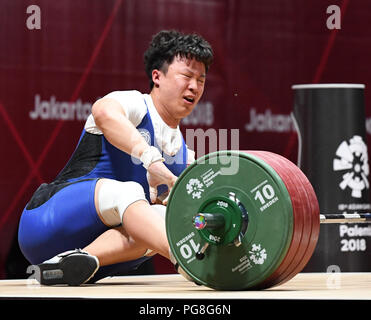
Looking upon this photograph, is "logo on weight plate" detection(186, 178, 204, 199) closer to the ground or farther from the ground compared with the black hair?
closer to the ground

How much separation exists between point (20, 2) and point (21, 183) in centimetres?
87

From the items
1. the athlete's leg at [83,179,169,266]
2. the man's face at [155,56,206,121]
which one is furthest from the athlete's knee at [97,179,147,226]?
the man's face at [155,56,206,121]

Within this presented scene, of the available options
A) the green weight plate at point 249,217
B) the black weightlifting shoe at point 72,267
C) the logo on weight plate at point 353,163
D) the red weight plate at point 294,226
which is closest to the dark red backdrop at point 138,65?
the logo on weight plate at point 353,163

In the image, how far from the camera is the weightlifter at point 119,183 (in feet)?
9.65

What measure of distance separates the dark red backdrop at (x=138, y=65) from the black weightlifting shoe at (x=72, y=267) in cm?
101

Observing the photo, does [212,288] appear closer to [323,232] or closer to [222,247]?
[222,247]

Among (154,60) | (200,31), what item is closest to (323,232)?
(200,31)

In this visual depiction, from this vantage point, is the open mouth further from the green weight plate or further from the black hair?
the green weight plate

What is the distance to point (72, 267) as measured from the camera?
2.95 meters

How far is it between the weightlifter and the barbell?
169mm

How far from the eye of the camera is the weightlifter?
294 cm

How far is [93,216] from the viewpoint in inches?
123

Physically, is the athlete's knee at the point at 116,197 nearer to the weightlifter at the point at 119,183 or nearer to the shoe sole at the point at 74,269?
the weightlifter at the point at 119,183
